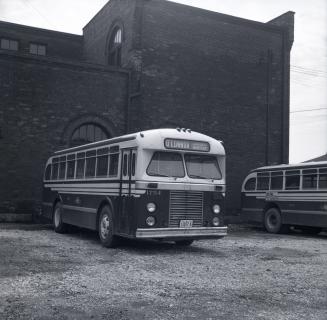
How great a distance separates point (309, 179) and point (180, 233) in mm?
6692

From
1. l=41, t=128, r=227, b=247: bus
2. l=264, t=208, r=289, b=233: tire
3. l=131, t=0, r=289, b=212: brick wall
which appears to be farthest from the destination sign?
l=131, t=0, r=289, b=212: brick wall

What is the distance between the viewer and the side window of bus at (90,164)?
12500 mm

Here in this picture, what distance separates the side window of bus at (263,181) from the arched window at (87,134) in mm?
6241

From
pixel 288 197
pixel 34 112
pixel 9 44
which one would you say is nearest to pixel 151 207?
pixel 288 197

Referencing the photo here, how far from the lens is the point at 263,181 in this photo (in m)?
17.9

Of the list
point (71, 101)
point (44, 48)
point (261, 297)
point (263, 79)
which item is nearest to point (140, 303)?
point (261, 297)

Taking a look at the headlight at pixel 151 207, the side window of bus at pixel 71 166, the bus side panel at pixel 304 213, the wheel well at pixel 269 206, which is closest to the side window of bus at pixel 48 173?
the side window of bus at pixel 71 166

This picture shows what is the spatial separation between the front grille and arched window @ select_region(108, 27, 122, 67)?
1202cm

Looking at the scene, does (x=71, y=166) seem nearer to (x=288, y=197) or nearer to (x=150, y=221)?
A: (x=150, y=221)

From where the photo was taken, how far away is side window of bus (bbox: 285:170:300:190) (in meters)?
16.1

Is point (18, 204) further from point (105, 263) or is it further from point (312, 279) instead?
point (312, 279)

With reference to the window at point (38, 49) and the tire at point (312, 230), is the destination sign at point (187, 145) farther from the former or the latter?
the window at point (38, 49)

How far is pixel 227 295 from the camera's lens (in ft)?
21.4

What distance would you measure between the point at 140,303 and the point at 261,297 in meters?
1.68
